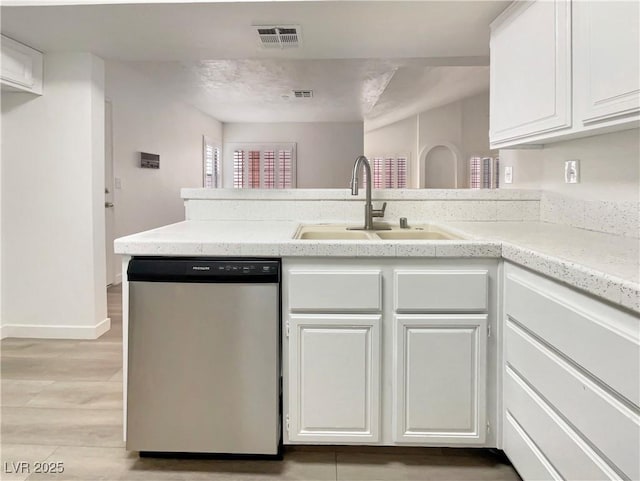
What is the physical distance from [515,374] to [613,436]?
55cm

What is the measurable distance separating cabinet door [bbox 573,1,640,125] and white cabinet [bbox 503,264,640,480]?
56cm

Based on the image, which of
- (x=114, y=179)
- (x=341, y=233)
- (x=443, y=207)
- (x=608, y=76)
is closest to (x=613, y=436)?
(x=608, y=76)

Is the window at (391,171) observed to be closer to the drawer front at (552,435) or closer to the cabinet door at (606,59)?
the cabinet door at (606,59)

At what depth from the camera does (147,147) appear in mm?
5875

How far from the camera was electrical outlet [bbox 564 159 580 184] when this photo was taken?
206 cm

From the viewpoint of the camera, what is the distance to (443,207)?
249 cm

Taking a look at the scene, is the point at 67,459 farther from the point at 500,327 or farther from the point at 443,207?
the point at 443,207

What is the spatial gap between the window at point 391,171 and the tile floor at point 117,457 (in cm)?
365

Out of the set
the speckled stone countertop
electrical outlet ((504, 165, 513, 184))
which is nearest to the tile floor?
the speckled stone countertop

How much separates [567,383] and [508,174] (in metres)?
1.88

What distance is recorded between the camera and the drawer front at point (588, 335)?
912 millimetres

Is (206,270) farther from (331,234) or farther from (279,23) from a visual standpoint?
(279,23)

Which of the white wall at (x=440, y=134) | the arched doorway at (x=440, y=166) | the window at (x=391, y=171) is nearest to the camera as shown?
the white wall at (x=440, y=134)

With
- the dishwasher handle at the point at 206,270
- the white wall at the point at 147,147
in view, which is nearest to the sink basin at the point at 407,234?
the dishwasher handle at the point at 206,270
